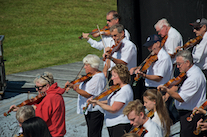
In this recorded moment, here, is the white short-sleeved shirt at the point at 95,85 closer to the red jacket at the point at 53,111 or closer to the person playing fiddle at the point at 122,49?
the red jacket at the point at 53,111

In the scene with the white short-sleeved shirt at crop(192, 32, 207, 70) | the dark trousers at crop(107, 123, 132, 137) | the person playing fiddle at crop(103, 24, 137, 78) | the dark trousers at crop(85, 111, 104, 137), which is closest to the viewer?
the dark trousers at crop(107, 123, 132, 137)

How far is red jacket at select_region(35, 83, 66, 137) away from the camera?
4.67 meters


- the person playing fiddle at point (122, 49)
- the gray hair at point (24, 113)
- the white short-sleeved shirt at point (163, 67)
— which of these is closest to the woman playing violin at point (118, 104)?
the gray hair at point (24, 113)

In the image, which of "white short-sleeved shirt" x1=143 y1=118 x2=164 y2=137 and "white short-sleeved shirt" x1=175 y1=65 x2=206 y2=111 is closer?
"white short-sleeved shirt" x1=143 y1=118 x2=164 y2=137

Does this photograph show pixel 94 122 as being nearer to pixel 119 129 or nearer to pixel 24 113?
pixel 119 129

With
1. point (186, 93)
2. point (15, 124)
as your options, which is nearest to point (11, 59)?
point (15, 124)

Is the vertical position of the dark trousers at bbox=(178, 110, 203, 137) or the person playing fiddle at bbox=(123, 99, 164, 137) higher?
the person playing fiddle at bbox=(123, 99, 164, 137)

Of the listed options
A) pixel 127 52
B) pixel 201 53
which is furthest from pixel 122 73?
pixel 201 53

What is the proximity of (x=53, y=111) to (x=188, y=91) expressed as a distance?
2190 mm

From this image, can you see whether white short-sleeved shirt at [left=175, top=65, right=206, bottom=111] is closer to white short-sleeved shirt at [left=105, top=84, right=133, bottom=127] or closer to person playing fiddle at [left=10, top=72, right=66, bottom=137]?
white short-sleeved shirt at [left=105, top=84, right=133, bottom=127]

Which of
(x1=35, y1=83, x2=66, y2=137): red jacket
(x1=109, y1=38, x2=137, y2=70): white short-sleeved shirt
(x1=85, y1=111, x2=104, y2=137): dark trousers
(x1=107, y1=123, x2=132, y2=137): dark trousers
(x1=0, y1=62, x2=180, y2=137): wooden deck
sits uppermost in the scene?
(x1=109, y1=38, x2=137, y2=70): white short-sleeved shirt

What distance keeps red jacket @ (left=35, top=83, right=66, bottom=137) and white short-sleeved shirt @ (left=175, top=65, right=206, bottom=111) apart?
6.46ft

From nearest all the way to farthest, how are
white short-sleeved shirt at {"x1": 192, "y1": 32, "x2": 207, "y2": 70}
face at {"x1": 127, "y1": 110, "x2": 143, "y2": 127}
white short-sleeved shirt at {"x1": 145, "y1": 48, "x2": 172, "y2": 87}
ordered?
1. face at {"x1": 127, "y1": 110, "x2": 143, "y2": 127}
2. white short-sleeved shirt at {"x1": 145, "y1": 48, "x2": 172, "y2": 87}
3. white short-sleeved shirt at {"x1": 192, "y1": 32, "x2": 207, "y2": 70}

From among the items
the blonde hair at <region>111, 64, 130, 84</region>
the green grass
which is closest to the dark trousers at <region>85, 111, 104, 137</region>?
the blonde hair at <region>111, 64, 130, 84</region>
